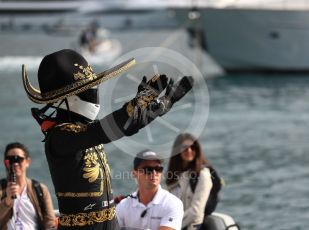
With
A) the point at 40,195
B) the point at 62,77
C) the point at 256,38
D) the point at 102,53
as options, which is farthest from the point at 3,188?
the point at 102,53

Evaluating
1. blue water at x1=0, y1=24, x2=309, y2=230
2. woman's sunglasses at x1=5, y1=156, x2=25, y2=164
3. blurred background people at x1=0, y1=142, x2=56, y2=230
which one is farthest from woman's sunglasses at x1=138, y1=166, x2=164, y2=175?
woman's sunglasses at x1=5, y1=156, x2=25, y2=164

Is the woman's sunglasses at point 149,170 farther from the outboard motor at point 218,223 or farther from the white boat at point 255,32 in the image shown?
the white boat at point 255,32

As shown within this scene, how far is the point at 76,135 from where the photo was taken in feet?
14.9

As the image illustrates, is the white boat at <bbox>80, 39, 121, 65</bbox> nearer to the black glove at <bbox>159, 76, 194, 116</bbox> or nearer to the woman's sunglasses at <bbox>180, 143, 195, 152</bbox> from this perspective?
the woman's sunglasses at <bbox>180, 143, 195, 152</bbox>

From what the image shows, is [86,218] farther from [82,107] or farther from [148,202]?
[148,202]

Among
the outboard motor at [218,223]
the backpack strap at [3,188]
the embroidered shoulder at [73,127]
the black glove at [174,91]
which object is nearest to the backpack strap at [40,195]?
the backpack strap at [3,188]

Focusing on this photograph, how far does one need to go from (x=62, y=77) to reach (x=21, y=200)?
2.93m

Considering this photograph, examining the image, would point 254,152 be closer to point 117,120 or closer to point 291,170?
point 291,170

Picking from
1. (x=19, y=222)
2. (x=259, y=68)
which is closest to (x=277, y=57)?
(x=259, y=68)

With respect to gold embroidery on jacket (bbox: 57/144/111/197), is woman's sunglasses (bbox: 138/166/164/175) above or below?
below

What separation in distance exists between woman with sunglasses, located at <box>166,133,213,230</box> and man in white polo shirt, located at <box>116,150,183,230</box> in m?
1.30

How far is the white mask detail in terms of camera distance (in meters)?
4.73

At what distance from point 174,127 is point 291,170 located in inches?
273

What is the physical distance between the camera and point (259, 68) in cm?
4116
